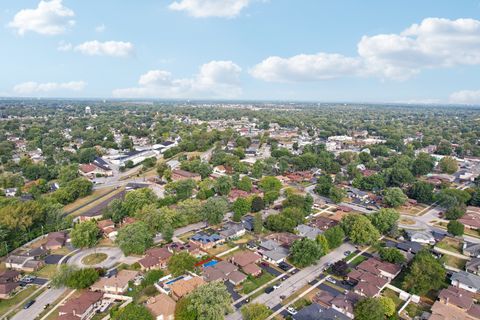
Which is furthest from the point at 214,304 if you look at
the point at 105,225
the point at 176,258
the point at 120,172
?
the point at 120,172

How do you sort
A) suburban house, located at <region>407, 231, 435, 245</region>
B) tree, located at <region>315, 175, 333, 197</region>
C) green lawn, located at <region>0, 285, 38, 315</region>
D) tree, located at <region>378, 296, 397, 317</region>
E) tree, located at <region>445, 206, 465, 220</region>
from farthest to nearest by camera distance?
tree, located at <region>315, 175, 333, 197</region>
tree, located at <region>445, 206, 465, 220</region>
suburban house, located at <region>407, 231, 435, 245</region>
green lawn, located at <region>0, 285, 38, 315</region>
tree, located at <region>378, 296, 397, 317</region>

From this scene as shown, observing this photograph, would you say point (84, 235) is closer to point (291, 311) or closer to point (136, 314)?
point (136, 314)

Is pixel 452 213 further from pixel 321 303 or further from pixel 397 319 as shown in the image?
pixel 321 303

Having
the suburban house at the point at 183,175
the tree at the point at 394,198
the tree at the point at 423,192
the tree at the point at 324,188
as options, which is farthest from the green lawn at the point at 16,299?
the tree at the point at 423,192

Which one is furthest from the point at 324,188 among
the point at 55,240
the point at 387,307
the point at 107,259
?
the point at 55,240

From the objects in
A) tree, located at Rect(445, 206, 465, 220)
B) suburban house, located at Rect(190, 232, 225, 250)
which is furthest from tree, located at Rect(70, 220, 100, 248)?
tree, located at Rect(445, 206, 465, 220)

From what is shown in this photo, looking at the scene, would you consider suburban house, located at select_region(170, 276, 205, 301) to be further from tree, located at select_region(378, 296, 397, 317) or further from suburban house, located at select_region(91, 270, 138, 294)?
tree, located at select_region(378, 296, 397, 317)
